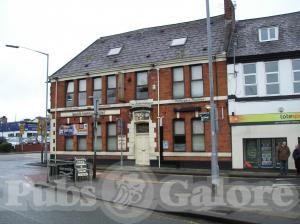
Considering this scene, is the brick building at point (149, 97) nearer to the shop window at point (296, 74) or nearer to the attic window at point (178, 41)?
the attic window at point (178, 41)

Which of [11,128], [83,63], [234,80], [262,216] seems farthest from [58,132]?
[11,128]

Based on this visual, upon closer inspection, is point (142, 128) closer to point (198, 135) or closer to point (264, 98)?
point (198, 135)

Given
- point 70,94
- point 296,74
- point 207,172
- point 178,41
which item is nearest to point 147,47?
point 178,41

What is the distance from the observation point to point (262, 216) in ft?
30.6

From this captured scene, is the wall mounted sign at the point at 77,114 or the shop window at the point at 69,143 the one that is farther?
the shop window at the point at 69,143

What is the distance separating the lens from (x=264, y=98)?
22.4m

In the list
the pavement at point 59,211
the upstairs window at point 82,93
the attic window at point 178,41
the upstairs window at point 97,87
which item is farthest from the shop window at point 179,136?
the pavement at point 59,211

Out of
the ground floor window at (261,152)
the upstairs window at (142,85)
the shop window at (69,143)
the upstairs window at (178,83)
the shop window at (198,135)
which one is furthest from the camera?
the shop window at (69,143)

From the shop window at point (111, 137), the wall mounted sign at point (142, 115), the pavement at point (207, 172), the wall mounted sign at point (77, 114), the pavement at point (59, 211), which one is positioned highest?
the wall mounted sign at point (77, 114)

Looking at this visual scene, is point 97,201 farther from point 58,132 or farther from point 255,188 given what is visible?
point 58,132

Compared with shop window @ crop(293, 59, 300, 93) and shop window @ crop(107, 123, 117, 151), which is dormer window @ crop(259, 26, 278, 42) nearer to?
shop window @ crop(293, 59, 300, 93)

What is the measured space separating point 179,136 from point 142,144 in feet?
9.01

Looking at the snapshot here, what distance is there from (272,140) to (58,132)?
15839mm

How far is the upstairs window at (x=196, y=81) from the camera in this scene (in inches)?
963
